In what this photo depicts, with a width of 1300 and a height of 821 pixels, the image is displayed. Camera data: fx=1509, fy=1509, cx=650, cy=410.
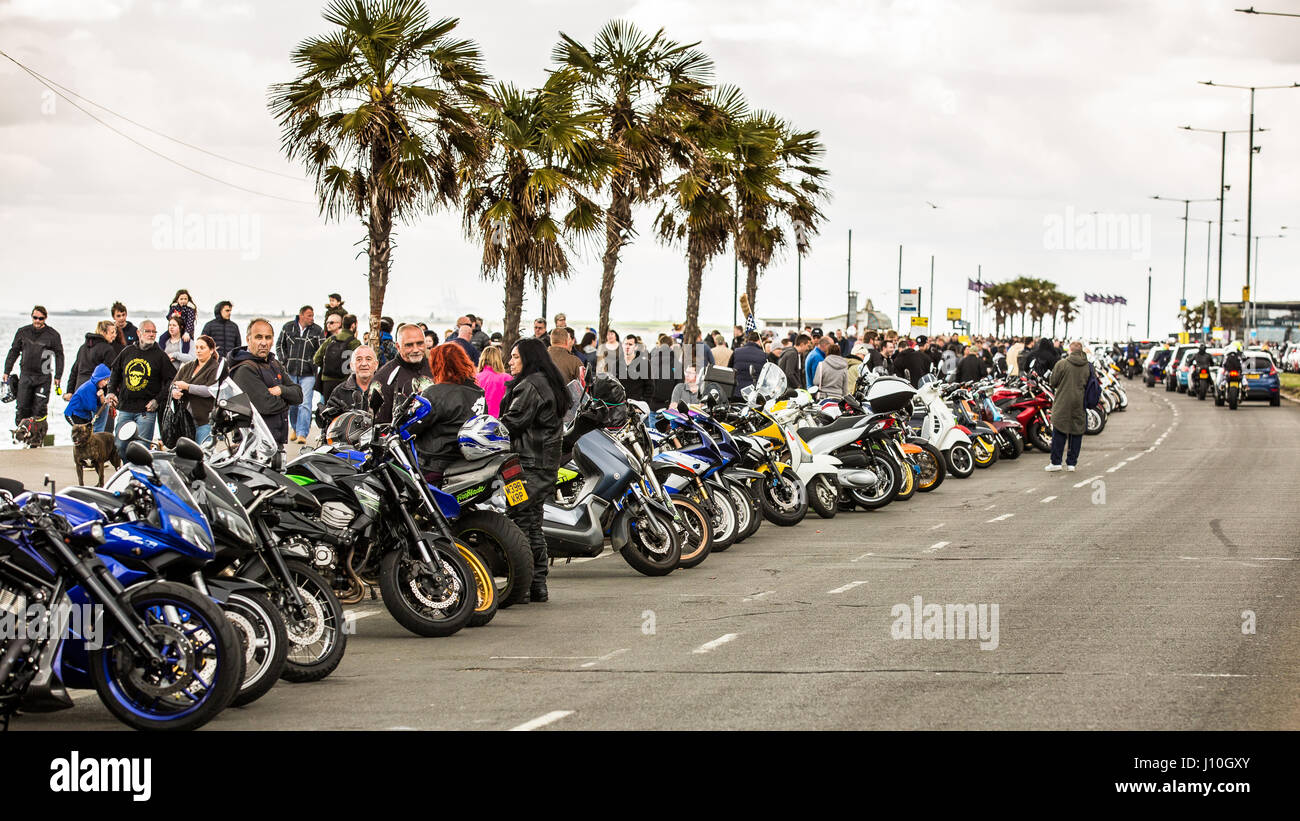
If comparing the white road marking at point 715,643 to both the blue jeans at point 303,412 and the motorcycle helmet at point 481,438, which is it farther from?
the blue jeans at point 303,412

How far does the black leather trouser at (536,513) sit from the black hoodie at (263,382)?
9.22ft

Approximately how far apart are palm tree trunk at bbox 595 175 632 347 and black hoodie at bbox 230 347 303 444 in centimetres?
1536

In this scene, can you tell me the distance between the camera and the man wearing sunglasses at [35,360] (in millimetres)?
19859

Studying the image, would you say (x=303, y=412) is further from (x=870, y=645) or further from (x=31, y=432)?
(x=870, y=645)

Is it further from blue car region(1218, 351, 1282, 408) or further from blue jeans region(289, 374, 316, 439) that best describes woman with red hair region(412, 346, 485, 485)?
blue car region(1218, 351, 1282, 408)

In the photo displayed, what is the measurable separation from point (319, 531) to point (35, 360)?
12641mm

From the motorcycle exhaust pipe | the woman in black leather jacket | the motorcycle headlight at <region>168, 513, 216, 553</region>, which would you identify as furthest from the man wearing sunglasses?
the motorcycle headlight at <region>168, 513, 216, 553</region>

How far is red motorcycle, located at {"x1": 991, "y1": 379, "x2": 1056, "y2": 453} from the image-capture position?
27.3 m

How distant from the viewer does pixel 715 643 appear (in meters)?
9.23

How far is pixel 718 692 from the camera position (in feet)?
25.2

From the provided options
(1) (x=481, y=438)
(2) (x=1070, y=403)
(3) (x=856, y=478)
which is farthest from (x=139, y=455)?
(2) (x=1070, y=403)

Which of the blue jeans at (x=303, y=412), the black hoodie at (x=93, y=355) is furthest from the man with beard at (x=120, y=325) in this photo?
the blue jeans at (x=303, y=412)
